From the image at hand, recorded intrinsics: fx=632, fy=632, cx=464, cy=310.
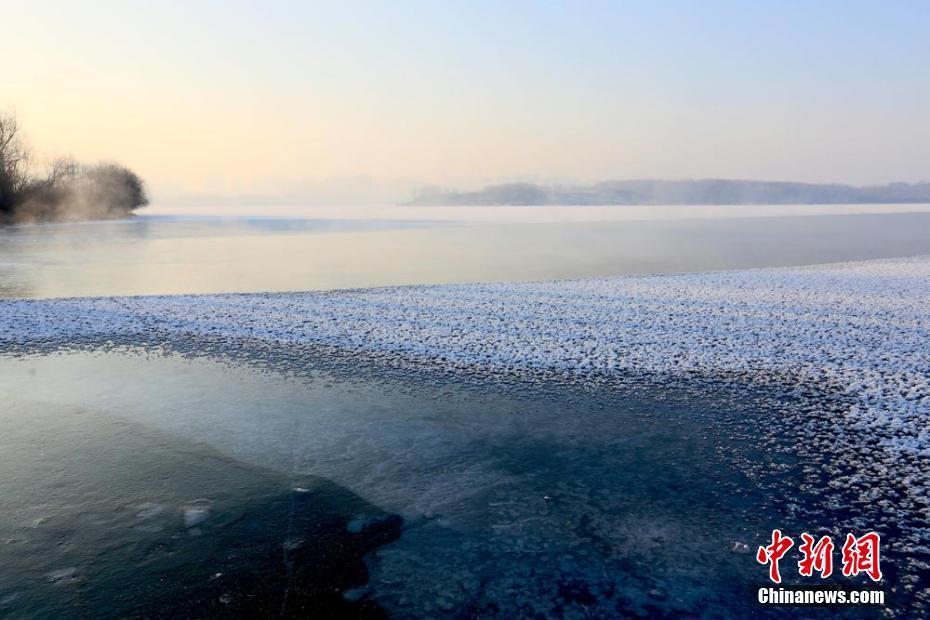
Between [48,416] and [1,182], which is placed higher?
[1,182]

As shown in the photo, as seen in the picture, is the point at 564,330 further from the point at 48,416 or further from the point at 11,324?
the point at 11,324

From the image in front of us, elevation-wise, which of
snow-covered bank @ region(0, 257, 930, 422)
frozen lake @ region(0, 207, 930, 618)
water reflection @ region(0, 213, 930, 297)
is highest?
water reflection @ region(0, 213, 930, 297)

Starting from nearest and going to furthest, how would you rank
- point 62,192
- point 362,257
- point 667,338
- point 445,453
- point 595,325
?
point 445,453, point 667,338, point 595,325, point 362,257, point 62,192

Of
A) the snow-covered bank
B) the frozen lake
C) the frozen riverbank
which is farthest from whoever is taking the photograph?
the snow-covered bank

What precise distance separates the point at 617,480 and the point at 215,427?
4.63 m

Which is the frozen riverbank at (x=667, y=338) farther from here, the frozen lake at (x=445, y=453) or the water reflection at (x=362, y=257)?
the water reflection at (x=362, y=257)

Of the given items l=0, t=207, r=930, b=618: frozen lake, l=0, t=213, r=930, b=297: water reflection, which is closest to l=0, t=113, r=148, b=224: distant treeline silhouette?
l=0, t=213, r=930, b=297: water reflection

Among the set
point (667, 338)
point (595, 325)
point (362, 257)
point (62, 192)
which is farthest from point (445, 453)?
point (62, 192)

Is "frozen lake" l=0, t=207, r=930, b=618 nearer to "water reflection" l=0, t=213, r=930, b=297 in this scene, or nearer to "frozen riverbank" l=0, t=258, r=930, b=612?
"frozen riverbank" l=0, t=258, r=930, b=612

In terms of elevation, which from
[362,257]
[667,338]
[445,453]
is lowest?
[445,453]

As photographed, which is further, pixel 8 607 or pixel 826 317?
pixel 826 317

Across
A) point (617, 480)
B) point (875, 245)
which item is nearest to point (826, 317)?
point (617, 480)

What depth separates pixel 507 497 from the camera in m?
5.63

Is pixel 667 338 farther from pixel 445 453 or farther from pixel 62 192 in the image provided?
pixel 62 192
